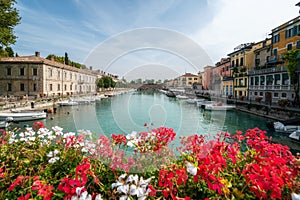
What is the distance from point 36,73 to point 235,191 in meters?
34.4

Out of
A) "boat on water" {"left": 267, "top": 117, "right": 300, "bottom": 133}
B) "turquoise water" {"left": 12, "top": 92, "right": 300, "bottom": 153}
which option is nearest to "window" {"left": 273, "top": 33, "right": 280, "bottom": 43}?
"turquoise water" {"left": 12, "top": 92, "right": 300, "bottom": 153}

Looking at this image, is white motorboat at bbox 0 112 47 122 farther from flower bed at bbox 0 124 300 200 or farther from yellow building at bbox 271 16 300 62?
yellow building at bbox 271 16 300 62

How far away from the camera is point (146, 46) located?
118 inches

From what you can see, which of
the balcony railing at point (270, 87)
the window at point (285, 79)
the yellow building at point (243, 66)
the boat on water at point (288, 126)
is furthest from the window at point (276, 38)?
the boat on water at point (288, 126)

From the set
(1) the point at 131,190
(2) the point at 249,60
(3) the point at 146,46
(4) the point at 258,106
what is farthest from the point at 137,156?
(2) the point at 249,60

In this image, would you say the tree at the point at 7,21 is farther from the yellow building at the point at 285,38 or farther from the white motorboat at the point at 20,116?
the yellow building at the point at 285,38

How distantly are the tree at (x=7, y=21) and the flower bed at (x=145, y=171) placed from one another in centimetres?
1869

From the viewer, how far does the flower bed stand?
1.30 m

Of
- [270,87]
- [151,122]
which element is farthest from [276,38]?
[151,122]

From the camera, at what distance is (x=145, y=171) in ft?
5.77

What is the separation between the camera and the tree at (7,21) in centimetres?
1580

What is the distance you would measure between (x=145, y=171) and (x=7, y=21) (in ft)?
73.6

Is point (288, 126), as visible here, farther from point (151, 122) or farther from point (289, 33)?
point (289, 33)

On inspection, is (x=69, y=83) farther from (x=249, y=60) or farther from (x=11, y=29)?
(x=249, y=60)
